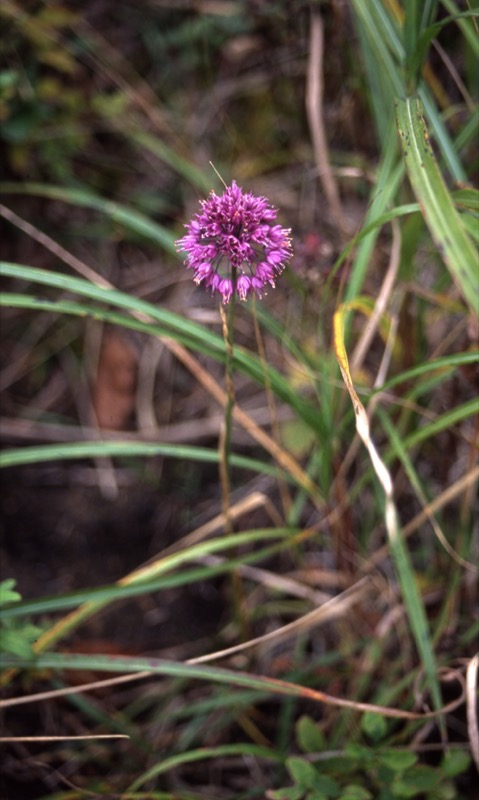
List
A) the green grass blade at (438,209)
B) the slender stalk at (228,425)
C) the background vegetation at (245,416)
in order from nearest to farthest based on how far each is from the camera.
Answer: the green grass blade at (438,209), the slender stalk at (228,425), the background vegetation at (245,416)

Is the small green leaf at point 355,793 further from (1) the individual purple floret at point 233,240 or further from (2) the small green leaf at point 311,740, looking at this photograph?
(1) the individual purple floret at point 233,240

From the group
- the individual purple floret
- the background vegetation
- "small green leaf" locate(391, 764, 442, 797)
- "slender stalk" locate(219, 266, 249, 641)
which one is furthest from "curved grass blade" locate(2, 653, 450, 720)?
the individual purple floret

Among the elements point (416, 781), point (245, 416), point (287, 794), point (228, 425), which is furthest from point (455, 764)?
point (245, 416)

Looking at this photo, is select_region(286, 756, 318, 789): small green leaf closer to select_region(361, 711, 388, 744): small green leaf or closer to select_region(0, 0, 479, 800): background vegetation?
select_region(0, 0, 479, 800): background vegetation

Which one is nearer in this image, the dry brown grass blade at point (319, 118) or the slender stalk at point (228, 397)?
the slender stalk at point (228, 397)

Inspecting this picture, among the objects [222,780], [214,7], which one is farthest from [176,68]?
[222,780]

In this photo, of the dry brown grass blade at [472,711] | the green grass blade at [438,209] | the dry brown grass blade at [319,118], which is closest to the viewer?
the green grass blade at [438,209]

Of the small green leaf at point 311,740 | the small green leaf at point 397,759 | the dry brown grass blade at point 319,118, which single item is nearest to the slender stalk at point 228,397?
the small green leaf at point 311,740

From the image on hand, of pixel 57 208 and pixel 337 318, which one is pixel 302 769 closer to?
pixel 337 318
